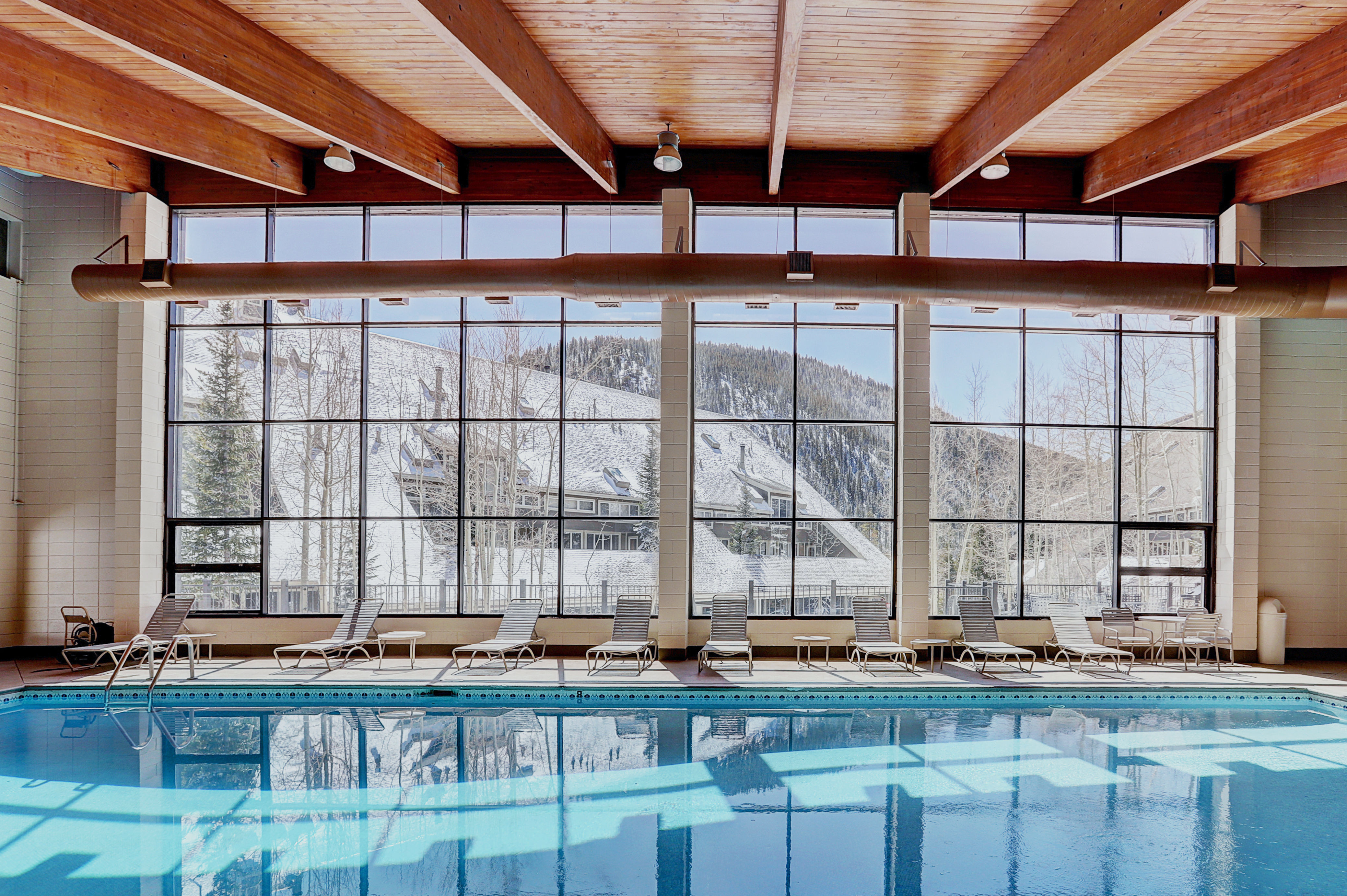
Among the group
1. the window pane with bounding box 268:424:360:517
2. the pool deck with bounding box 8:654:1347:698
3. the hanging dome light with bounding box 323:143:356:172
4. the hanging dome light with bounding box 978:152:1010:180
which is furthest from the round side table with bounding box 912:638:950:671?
the hanging dome light with bounding box 323:143:356:172

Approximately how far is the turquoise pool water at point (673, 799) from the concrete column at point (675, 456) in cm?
164

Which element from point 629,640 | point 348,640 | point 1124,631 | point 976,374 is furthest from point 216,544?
point 1124,631

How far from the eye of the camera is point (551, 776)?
19.4 feet

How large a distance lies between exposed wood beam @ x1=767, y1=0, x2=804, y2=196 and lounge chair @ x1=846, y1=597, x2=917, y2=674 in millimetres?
5175

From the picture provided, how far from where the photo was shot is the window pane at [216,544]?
9.81m

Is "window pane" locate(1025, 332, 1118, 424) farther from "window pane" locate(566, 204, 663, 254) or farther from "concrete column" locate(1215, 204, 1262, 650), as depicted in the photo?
"window pane" locate(566, 204, 663, 254)

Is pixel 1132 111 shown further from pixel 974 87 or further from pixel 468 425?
pixel 468 425

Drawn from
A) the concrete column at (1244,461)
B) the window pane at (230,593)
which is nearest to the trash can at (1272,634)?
the concrete column at (1244,461)

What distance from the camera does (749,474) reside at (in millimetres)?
9828

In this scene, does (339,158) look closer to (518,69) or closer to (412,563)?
(518,69)

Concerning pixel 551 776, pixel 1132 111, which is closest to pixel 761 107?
pixel 1132 111

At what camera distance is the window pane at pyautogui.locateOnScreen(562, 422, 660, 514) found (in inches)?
386

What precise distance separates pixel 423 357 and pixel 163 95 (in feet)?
12.4

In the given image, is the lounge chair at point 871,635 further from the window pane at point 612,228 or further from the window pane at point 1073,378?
the window pane at point 612,228
